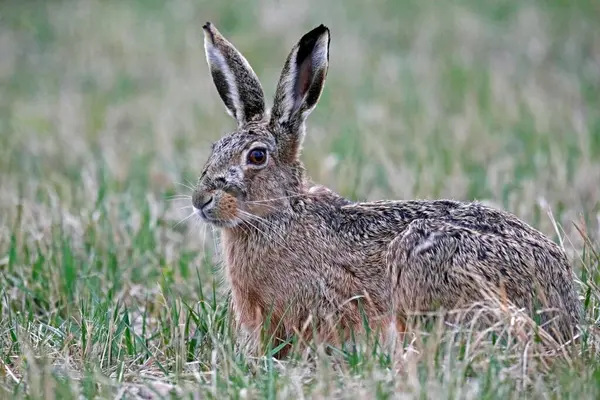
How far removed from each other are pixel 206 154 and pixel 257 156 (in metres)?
3.61

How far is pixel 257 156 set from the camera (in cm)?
502

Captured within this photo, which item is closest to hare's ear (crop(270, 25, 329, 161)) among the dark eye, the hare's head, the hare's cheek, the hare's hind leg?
the hare's head

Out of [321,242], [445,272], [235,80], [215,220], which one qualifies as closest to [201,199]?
[215,220]

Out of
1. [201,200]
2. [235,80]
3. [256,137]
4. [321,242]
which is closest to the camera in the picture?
[201,200]

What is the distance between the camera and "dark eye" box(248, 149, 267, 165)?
500 cm

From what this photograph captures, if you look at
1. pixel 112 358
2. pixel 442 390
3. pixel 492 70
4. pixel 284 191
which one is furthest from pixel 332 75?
pixel 442 390

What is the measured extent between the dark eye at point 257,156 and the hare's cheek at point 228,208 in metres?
0.26

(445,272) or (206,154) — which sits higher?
(206,154)

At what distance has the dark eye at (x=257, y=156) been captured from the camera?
500cm

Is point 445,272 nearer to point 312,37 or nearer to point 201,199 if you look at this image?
point 201,199

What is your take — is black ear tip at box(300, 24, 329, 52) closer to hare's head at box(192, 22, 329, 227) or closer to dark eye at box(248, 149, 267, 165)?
hare's head at box(192, 22, 329, 227)

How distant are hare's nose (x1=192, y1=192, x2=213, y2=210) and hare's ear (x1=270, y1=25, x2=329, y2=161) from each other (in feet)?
1.81

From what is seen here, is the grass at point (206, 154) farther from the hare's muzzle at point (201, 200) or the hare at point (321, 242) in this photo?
the hare's muzzle at point (201, 200)

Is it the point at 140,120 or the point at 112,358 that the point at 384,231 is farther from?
the point at 140,120
